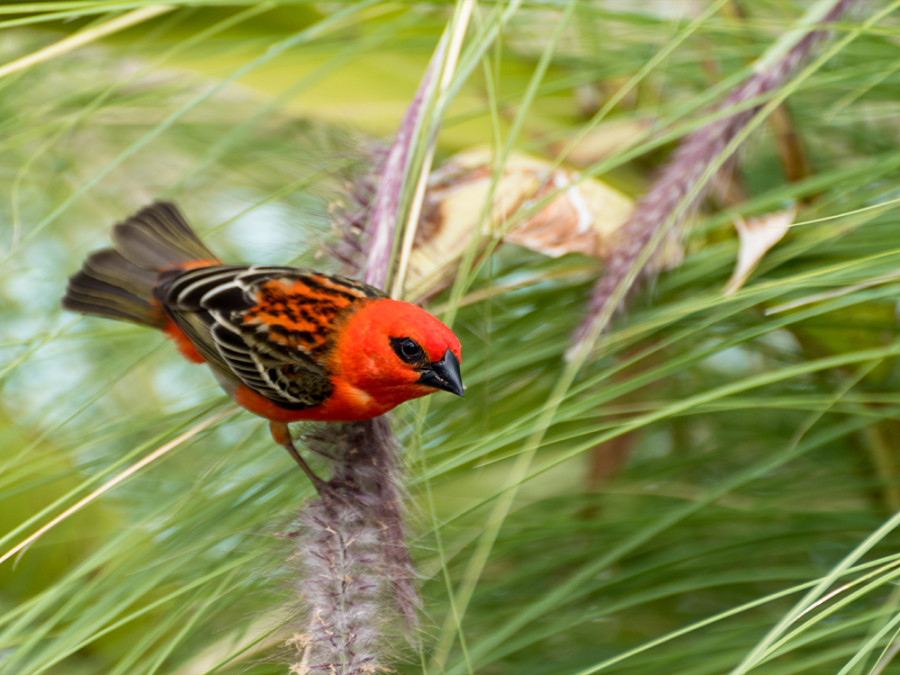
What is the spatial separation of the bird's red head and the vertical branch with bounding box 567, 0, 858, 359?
7.8 inches

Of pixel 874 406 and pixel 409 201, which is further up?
pixel 409 201

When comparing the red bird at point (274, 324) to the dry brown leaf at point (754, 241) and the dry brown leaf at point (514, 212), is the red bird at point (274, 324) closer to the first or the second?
the dry brown leaf at point (514, 212)

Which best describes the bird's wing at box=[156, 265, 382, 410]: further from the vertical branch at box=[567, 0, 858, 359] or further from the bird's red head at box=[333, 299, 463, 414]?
the vertical branch at box=[567, 0, 858, 359]

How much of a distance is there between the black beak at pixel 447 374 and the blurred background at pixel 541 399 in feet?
0.24

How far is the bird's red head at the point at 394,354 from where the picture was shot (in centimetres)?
124

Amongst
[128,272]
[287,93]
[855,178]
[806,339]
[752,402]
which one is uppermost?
[287,93]

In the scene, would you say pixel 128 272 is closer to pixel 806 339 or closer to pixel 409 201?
pixel 409 201

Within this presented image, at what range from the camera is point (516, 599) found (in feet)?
4.77

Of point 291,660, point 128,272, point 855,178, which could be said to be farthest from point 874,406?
point 128,272

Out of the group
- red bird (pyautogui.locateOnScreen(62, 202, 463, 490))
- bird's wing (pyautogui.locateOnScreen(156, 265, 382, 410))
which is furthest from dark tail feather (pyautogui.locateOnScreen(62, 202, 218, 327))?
bird's wing (pyautogui.locateOnScreen(156, 265, 382, 410))

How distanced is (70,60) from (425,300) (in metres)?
1.13

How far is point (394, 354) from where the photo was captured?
1.33m

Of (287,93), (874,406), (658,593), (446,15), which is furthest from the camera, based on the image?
(446,15)

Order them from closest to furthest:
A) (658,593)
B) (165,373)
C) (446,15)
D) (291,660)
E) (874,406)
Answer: (291,660) < (658,593) < (874,406) < (446,15) < (165,373)
